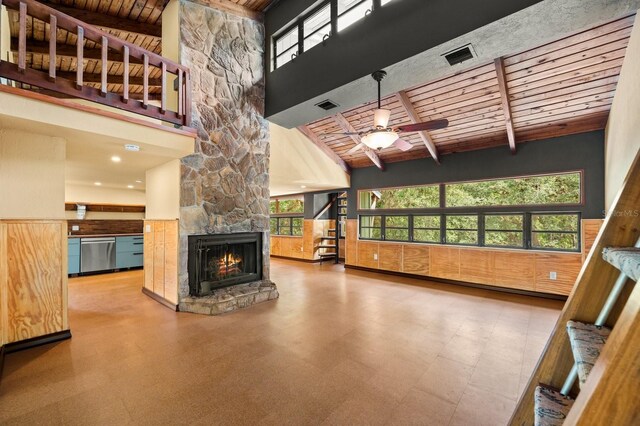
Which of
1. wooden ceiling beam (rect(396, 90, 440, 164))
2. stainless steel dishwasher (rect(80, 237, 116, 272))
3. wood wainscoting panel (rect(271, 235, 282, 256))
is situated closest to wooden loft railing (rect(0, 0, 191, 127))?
wooden ceiling beam (rect(396, 90, 440, 164))

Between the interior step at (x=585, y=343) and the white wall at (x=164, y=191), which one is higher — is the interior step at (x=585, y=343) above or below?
below

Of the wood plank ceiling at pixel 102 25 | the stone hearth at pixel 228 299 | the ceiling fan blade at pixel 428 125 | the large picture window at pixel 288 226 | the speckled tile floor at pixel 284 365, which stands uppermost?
the wood plank ceiling at pixel 102 25

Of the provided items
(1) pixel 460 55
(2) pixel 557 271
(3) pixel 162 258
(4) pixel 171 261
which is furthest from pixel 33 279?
(2) pixel 557 271

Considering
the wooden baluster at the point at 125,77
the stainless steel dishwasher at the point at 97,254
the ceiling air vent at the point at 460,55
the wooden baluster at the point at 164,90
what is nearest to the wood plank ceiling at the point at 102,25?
the wooden baluster at the point at 164,90

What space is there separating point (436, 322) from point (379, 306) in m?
0.93

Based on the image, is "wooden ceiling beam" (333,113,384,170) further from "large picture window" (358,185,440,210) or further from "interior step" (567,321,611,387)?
"interior step" (567,321,611,387)

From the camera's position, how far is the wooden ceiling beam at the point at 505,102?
399 centimetres

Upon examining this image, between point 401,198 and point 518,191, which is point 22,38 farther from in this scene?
point 518,191

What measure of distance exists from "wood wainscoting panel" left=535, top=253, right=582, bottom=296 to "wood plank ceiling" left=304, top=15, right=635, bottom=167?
2.16 metres

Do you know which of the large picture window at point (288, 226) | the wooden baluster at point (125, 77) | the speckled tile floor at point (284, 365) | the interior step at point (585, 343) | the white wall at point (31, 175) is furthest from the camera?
the large picture window at point (288, 226)

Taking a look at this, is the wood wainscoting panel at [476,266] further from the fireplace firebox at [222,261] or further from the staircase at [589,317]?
the staircase at [589,317]

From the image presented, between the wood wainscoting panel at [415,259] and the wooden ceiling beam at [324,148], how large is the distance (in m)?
2.72

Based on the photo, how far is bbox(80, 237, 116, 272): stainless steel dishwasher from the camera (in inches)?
252

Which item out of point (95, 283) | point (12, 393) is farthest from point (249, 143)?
point (95, 283)
